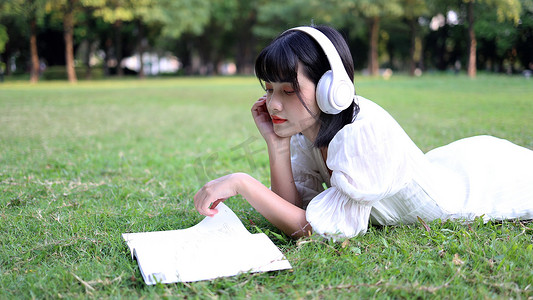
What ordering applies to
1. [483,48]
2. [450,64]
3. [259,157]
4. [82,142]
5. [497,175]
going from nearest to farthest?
[497,175]
[259,157]
[82,142]
[483,48]
[450,64]

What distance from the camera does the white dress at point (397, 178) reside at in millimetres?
2137

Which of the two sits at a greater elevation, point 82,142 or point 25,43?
point 25,43

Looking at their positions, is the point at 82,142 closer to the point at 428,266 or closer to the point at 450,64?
the point at 428,266

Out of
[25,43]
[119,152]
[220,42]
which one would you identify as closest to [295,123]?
[119,152]

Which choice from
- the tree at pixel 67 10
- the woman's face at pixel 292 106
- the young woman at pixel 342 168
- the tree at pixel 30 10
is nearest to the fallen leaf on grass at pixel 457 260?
the young woman at pixel 342 168

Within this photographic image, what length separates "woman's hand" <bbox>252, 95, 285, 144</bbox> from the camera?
8.22 ft

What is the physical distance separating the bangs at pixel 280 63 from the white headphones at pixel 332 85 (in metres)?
0.13

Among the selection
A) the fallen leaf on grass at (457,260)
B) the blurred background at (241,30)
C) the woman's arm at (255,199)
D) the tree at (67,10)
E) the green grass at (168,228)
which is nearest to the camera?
the green grass at (168,228)

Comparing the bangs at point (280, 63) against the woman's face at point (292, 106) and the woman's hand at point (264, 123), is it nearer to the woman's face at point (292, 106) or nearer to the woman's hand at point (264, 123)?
the woman's face at point (292, 106)

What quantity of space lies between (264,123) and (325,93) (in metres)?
0.59

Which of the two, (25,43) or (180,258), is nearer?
(180,258)

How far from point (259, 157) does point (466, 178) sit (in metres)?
2.62

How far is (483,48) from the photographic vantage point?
116ft

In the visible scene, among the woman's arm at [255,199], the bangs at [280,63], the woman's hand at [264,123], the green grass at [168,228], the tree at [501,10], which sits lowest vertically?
the green grass at [168,228]
